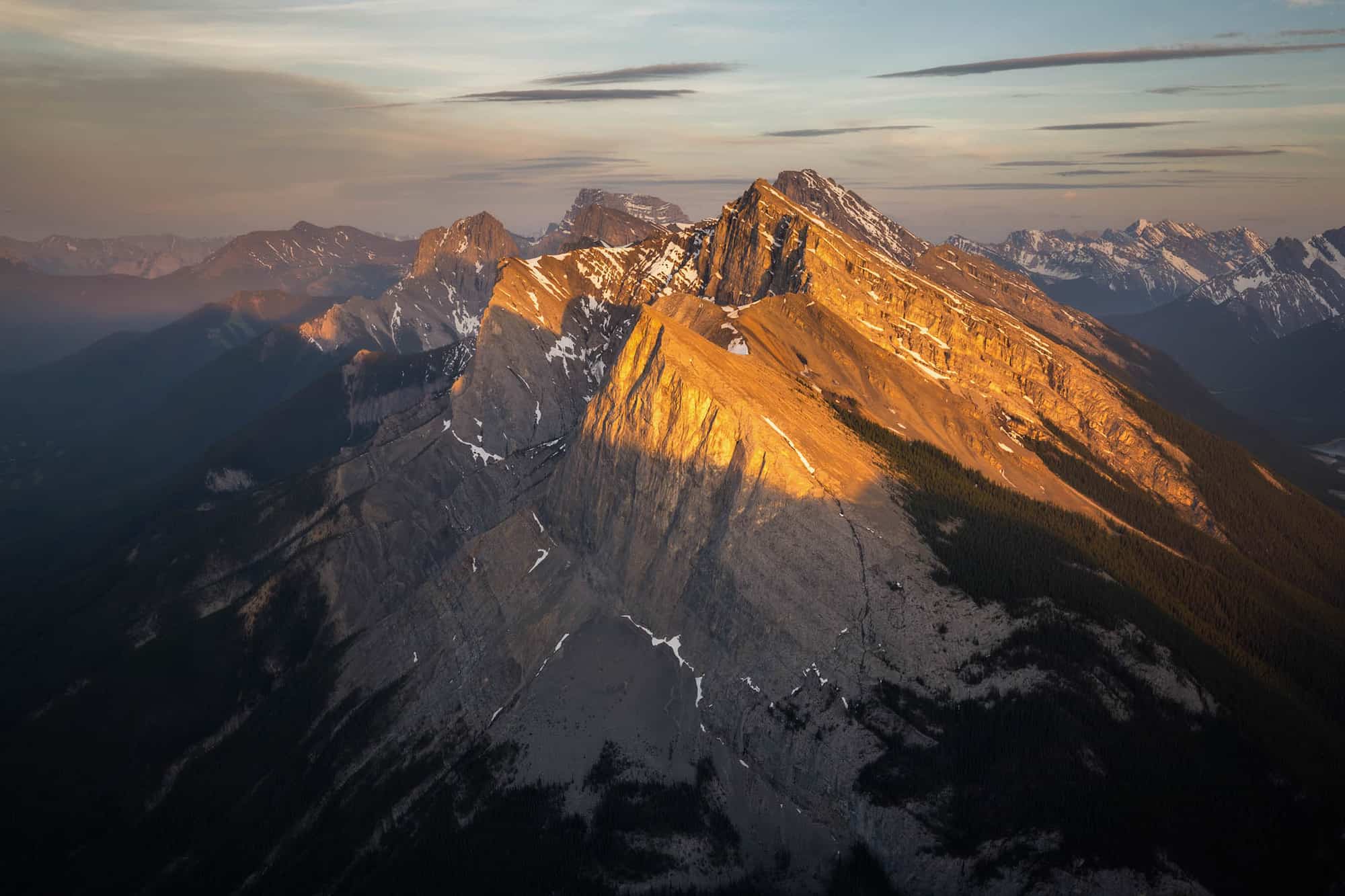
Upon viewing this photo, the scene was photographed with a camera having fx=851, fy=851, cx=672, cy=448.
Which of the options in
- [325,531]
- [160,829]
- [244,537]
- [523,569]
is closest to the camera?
[160,829]

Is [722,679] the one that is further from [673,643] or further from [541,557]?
[541,557]

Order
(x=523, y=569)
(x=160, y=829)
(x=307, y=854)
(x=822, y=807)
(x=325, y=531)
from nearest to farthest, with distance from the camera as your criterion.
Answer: (x=822, y=807), (x=307, y=854), (x=160, y=829), (x=523, y=569), (x=325, y=531)

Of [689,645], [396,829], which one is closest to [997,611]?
[689,645]

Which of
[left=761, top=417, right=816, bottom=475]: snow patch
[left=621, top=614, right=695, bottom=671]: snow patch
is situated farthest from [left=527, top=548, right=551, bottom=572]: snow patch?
[left=761, top=417, right=816, bottom=475]: snow patch

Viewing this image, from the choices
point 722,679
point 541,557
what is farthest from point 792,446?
point 541,557

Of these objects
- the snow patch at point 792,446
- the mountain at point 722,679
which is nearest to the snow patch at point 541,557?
the mountain at point 722,679

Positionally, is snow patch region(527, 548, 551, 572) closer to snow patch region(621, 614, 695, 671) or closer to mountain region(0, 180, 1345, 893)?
mountain region(0, 180, 1345, 893)

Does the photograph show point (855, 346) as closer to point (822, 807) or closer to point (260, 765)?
point (822, 807)

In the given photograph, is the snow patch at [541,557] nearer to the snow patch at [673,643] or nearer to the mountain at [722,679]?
the mountain at [722,679]
